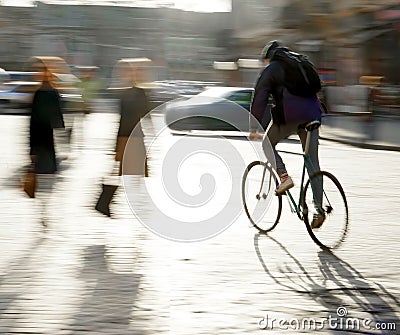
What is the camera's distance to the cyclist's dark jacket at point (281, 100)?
822cm

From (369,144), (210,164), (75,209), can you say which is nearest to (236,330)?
(75,209)

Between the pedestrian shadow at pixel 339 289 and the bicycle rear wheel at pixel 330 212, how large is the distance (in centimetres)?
14

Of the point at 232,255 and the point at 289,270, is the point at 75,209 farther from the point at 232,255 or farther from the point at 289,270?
the point at 289,270

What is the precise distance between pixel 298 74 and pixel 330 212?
3.89 feet

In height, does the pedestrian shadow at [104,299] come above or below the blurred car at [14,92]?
above

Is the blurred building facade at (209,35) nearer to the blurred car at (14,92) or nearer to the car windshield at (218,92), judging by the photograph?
the blurred car at (14,92)

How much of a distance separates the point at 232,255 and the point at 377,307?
6.57 feet

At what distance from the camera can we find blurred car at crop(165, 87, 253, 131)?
84.1 feet

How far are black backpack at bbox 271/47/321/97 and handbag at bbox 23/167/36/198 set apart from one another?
122 inches

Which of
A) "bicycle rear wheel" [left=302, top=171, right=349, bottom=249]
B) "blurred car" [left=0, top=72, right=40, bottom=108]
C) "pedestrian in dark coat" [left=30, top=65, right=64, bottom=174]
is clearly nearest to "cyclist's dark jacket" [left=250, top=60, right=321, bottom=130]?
"bicycle rear wheel" [left=302, top=171, right=349, bottom=249]

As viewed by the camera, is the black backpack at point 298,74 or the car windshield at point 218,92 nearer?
the black backpack at point 298,74

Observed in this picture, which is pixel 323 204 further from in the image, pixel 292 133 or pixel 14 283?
pixel 14 283

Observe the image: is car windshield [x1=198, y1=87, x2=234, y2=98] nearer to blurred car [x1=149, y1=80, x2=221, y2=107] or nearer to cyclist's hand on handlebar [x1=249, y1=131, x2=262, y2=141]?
blurred car [x1=149, y1=80, x2=221, y2=107]
